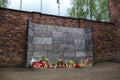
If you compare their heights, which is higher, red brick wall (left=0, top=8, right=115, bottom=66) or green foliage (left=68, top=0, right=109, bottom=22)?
green foliage (left=68, top=0, right=109, bottom=22)

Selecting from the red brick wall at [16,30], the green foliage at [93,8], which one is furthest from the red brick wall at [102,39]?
the green foliage at [93,8]

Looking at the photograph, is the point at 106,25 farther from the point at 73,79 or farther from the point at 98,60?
the point at 73,79

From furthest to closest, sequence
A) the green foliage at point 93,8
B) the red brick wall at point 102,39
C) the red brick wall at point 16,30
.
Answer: the green foliage at point 93,8 < the red brick wall at point 102,39 < the red brick wall at point 16,30

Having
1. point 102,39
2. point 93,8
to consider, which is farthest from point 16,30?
point 93,8

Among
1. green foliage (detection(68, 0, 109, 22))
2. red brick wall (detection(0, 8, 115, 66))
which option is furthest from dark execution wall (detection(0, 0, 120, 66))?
green foliage (detection(68, 0, 109, 22))

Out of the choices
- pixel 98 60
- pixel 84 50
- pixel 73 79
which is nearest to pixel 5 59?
pixel 73 79

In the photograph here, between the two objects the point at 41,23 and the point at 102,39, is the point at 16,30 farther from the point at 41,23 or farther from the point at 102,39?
the point at 102,39

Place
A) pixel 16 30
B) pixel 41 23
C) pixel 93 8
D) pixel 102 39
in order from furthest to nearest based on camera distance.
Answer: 1. pixel 93 8
2. pixel 102 39
3. pixel 41 23
4. pixel 16 30

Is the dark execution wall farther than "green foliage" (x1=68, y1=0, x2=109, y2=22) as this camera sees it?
No

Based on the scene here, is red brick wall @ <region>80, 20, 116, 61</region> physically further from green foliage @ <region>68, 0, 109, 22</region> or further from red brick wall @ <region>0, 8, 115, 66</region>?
green foliage @ <region>68, 0, 109, 22</region>

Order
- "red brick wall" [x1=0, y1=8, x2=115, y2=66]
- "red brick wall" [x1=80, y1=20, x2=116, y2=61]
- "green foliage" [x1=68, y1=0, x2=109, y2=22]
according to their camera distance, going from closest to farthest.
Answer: "red brick wall" [x1=0, y1=8, x2=115, y2=66]
"red brick wall" [x1=80, y1=20, x2=116, y2=61]
"green foliage" [x1=68, y1=0, x2=109, y2=22]

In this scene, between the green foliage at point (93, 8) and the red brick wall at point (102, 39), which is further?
the green foliage at point (93, 8)

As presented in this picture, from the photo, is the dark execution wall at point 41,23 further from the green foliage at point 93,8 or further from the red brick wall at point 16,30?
the green foliage at point 93,8

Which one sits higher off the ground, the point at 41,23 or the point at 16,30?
the point at 41,23
